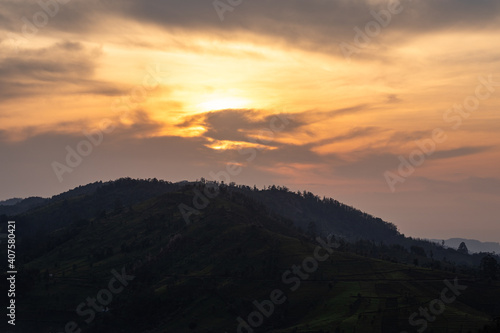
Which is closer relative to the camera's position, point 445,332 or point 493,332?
point 493,332

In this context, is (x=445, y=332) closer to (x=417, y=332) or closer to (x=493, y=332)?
(x=417, y=332)

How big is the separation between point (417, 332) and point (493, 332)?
6216cm

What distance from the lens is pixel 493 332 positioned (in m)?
140

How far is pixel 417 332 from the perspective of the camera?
199750mm

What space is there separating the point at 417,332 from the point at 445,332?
9664 millimetres

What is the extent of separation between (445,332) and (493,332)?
5872cm

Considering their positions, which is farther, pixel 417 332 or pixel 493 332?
pixel 417 332

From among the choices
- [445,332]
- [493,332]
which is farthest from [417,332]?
[493,332]

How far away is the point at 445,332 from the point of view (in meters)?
196
